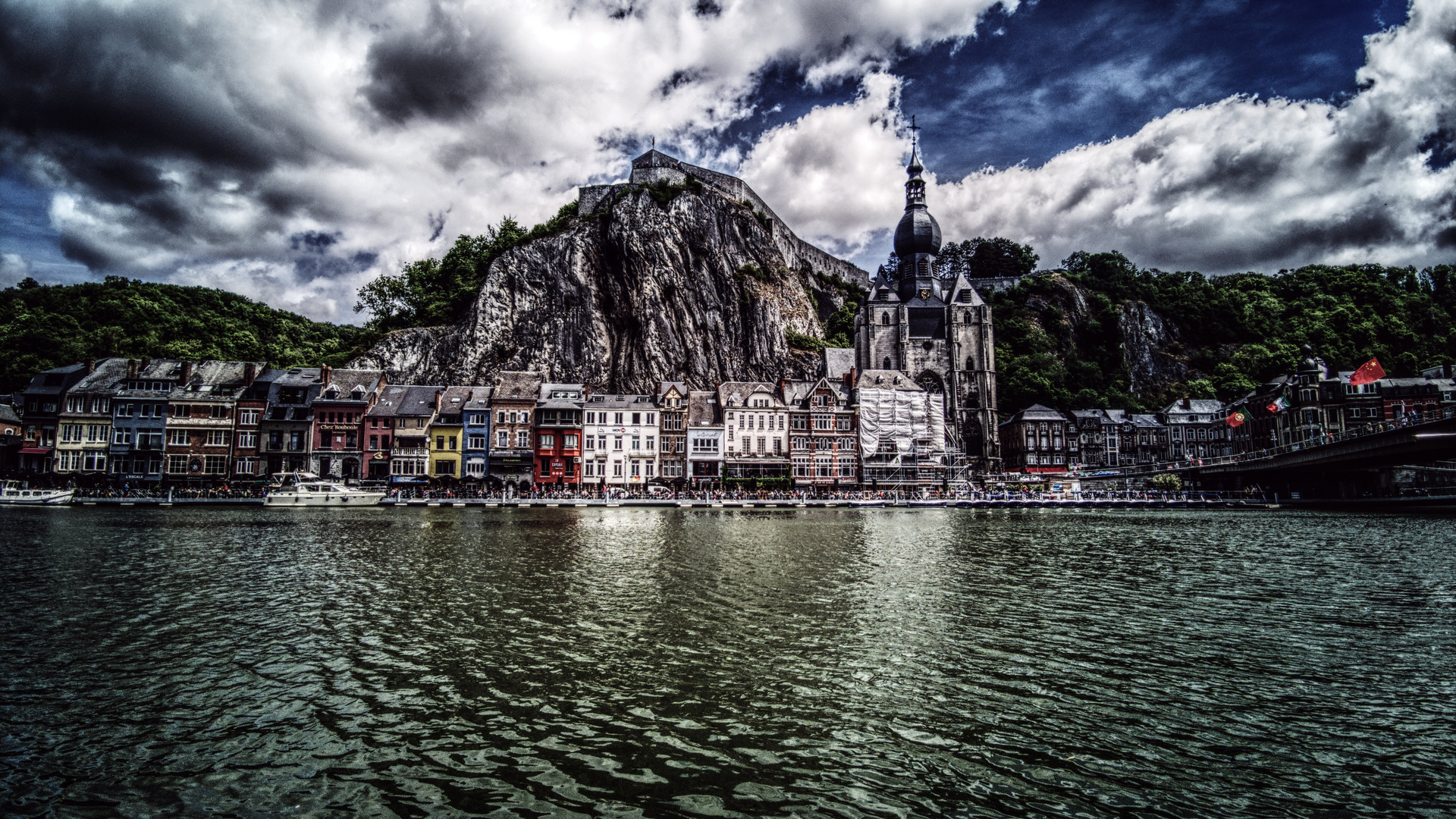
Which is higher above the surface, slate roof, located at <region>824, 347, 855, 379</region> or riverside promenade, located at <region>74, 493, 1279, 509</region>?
slate roof, located at <region>824, 347, 855, 379</region>

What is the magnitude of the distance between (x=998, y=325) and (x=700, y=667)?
4526 inches

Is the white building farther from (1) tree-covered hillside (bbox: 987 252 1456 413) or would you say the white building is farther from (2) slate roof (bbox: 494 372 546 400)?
(1) tree-covered hillside (bbox: 987 252 1456 413)

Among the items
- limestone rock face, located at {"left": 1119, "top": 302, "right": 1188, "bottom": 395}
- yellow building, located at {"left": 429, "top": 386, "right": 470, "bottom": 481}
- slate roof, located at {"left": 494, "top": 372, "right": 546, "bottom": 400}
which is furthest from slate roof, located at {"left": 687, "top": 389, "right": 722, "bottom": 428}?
limestone rock face, located at {"left": 1119, "top": 302, "right": 1188, "bottom": 395}

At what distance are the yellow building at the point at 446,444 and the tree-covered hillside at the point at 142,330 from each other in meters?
24.3

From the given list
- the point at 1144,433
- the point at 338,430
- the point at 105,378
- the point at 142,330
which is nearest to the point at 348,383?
the point at 338,430

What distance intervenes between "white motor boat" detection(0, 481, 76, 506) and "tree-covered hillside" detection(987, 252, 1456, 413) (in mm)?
101197

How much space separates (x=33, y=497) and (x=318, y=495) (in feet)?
60.6

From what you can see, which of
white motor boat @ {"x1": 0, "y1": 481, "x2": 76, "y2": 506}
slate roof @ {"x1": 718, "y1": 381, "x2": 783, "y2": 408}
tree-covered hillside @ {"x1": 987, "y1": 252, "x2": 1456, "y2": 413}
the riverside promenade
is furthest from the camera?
tree-covered hillside @ {"x1": 987, "y1": 252, "x2": 1456, "y2": 413}

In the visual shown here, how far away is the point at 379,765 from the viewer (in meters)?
8.30

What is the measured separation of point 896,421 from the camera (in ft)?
265

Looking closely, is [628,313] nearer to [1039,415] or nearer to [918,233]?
[918,233]

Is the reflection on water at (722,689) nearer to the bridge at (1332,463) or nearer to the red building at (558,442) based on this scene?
the bridge at (1332,463)

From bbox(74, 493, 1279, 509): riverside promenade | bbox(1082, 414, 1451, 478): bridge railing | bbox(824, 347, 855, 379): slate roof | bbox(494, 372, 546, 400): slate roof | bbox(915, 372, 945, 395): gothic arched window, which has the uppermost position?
bbox(824, 347, 855, 379): slate roof

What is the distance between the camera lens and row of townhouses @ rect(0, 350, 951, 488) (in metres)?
65.2
